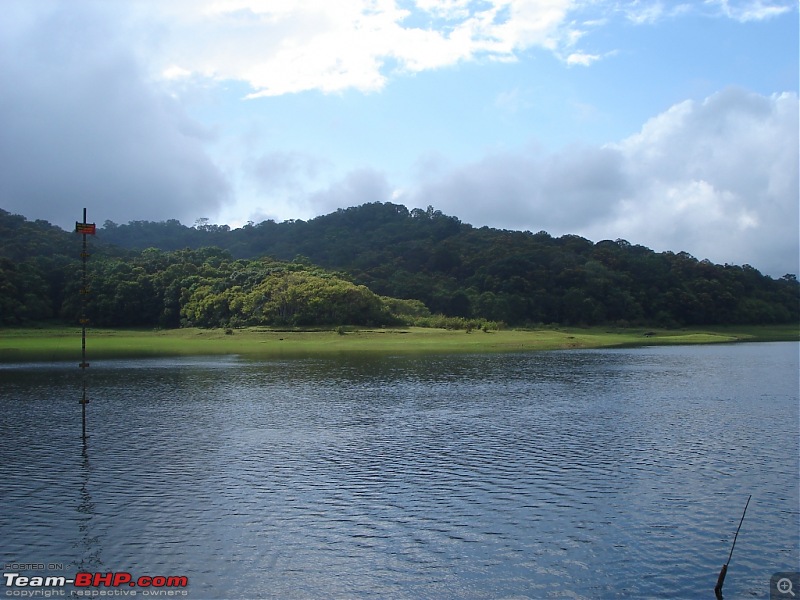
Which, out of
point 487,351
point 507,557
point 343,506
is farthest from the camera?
point 487,351

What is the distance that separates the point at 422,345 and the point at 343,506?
7210cm

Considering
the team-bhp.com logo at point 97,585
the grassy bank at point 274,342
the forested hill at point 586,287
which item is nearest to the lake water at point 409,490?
the team-bhp.com logo at point 97,585

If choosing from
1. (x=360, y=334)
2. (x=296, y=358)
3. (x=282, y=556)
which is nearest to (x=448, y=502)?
(x=282, y=556)

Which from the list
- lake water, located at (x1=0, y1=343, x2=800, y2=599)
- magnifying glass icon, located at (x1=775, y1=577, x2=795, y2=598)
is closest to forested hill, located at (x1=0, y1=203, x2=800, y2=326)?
lake water, located at (x1=0, y1=343, x2=800, y2=599)

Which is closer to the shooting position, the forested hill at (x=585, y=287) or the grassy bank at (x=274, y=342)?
the grassy bank at (x=274, y=342)

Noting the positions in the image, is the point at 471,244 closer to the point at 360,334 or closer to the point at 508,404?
the point at 360,334

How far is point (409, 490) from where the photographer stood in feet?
Answer: 73.5

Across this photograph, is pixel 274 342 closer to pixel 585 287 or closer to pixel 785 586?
pixel 585 287

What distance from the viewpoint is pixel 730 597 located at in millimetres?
14734

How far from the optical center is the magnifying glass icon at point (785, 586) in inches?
584

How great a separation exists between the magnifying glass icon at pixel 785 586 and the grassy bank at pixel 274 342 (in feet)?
219

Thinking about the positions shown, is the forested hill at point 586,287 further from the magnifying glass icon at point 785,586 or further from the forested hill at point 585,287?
the magnifying glass icon at point 785,586

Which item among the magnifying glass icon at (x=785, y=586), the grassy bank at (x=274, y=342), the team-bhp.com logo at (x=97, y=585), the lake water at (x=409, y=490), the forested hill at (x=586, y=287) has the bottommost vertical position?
the team-bhp.com logo at (x=97, y=585)

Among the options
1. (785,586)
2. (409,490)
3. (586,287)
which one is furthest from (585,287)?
(785,586)
